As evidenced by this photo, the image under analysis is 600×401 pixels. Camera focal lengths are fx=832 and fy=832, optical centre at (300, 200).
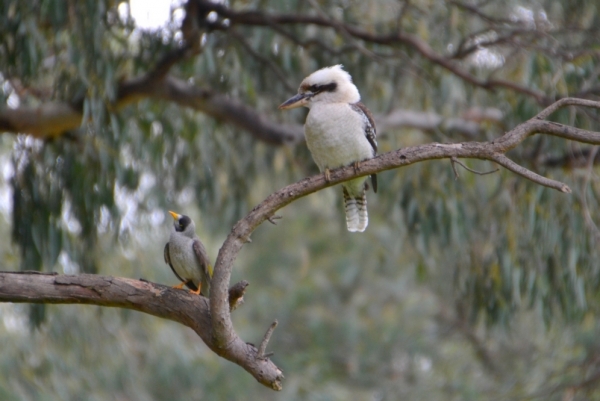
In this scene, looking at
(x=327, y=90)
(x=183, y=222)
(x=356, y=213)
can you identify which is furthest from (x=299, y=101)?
(x=183, y=222)

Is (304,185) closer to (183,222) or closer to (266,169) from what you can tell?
(183,222)

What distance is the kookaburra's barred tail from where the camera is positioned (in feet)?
12.5

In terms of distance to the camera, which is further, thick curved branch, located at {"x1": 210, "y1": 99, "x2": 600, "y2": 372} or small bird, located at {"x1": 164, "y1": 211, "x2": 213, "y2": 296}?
small bird, located at {"x1": 164, "y1": 211, "x2": 213, "y2": 296}

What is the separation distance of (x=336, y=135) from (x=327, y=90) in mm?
310

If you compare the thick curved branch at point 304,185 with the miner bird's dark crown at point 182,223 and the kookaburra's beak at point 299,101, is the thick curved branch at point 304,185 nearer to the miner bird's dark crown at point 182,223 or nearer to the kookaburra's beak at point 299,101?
the kookaburra's beak at point 299,101

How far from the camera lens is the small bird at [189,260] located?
3.53 m

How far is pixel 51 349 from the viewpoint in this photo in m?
6.55

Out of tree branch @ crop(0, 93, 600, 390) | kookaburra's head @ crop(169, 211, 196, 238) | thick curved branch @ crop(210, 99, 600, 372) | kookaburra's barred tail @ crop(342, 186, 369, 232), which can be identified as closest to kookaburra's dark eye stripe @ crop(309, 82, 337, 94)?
kookaburra's barred tail @ crop(342, 186, 369, 232)

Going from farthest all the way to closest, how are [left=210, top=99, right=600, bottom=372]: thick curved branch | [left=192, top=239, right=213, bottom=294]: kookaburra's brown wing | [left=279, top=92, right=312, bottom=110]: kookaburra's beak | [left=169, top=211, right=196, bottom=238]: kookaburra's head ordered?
1. [left=169, top=211, right=196, bottom=238]: kookaburra's head
2. [left=279, top=92, right=312, bottom=110]: kookaburra's beak
3. [left=192, top=239, right=213, bottom=294]: kookaburra's brown wing
4. [left=210, top=99, right=600, bottom=372]: thick curved branch

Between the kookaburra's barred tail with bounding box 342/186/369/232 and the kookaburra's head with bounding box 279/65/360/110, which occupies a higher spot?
the kookaburra's head with bounding box 279/65/360/110

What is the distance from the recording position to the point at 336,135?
3.37 metres

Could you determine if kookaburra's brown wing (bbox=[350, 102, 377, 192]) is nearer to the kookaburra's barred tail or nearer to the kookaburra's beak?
the kookaburra's beak

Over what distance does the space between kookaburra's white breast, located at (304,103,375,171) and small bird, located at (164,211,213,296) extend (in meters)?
0.64

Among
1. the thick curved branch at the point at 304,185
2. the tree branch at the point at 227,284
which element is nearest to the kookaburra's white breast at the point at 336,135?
the tree branch at the point at 227,284
